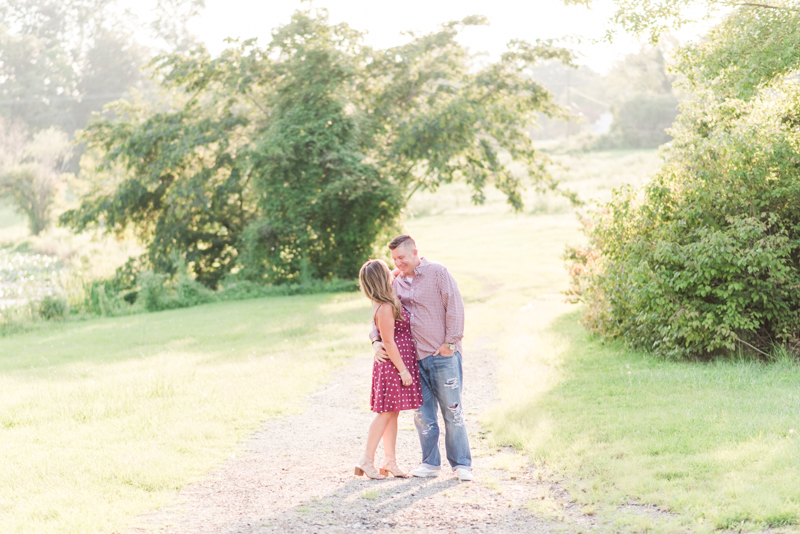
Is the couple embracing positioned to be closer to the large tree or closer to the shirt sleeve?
the shirt sleeve

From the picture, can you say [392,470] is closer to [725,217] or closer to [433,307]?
[433,307]

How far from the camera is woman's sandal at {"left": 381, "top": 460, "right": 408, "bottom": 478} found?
647cm

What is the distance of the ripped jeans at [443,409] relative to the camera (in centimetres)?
627

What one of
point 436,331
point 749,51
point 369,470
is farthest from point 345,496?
point 749,51

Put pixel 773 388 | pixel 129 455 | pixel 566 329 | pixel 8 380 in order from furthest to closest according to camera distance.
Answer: pixel 566 329 < pixel 8 380 < pixel 773 388 < pixel 129 455

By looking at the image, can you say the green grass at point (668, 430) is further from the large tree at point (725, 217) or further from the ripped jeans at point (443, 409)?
the ripped jeans at point (443, 409)

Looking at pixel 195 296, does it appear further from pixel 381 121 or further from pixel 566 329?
pixel 566 329

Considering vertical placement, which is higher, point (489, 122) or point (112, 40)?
point (112, 40)

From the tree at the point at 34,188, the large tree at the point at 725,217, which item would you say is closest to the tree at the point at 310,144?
the large tree at the point at 725,217

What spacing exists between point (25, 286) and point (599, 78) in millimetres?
100549

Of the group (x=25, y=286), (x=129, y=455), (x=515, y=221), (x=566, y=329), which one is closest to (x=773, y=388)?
(x=566, y=329)

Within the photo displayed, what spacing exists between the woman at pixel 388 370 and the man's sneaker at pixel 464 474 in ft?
1.53

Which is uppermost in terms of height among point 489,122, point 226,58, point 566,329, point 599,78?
point 599,78

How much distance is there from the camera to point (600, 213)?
484 inches
